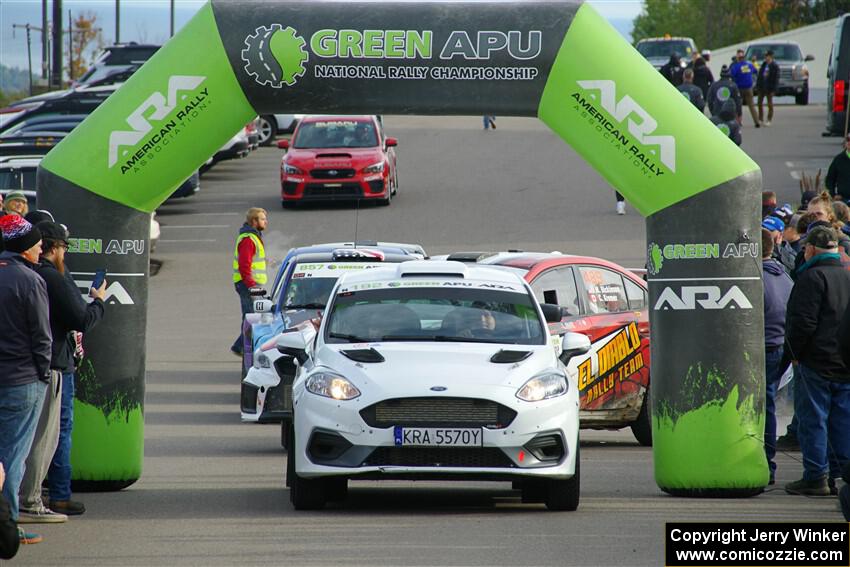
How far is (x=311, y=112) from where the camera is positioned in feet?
39.1

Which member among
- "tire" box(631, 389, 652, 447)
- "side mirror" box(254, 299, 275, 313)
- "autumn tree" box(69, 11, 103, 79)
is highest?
"autumn tree" box(69, 11, 103, 79)

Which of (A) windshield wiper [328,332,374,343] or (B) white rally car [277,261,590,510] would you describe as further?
(A) windshield wiper [328,332,374,343]

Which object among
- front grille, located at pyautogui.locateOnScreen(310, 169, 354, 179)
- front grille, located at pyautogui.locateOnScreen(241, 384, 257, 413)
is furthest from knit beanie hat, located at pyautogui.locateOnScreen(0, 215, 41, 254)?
front grille, located at pyautogui.locateOnScreen(310, 169, 354, 179)

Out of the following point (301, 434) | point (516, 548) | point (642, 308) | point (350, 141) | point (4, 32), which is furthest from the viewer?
point (4, 32)

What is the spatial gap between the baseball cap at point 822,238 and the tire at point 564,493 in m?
2.43

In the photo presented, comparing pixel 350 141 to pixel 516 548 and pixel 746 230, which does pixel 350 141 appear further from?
pixel 516 548

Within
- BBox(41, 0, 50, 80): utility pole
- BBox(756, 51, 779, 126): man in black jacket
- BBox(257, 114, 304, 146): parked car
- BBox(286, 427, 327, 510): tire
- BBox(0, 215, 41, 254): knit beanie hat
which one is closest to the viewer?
BBox(0, 215, 41, 254): knit beanie hat

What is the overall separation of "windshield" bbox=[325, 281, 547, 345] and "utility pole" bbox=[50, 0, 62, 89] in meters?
37.6

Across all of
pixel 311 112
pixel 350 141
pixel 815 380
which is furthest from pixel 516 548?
pixel 350 141

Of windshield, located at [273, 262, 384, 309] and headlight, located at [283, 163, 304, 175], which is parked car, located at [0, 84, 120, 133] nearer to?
headlight, located at [283, 163, 304, 175]

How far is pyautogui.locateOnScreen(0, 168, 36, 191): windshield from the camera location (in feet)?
78.2

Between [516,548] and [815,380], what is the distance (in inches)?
131

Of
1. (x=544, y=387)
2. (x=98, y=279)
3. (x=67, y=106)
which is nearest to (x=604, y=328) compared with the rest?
(x=544, y=387)

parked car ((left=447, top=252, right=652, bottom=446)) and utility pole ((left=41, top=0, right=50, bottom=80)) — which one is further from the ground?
utility pole ((left=41, top=0, right=50, bottom=80))
